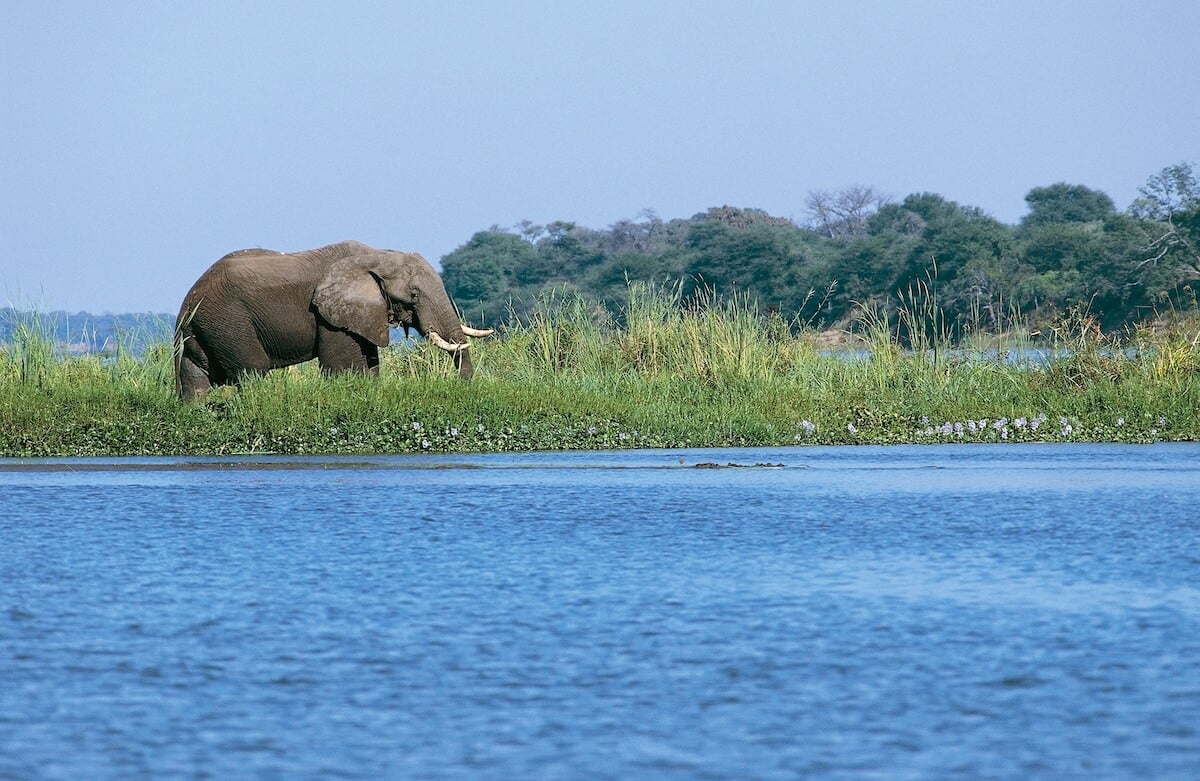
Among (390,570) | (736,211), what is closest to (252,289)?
(390,570)

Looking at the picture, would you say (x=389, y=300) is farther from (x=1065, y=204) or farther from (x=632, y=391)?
(x=1065, y=204)

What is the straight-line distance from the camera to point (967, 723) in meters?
5.18

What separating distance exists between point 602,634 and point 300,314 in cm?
1287

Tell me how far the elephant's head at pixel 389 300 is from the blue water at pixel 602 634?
259 inches

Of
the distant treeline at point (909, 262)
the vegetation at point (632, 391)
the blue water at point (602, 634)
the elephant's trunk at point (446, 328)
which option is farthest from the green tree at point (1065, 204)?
the blue water at point (602, 634)

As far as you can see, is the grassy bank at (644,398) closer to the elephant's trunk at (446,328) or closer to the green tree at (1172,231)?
the elephant's trunk at (446,328)

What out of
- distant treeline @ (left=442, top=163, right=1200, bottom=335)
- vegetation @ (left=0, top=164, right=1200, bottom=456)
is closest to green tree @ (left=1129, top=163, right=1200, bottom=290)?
distant treeline @ (left=442, top=163, right=1200, bottom=335)

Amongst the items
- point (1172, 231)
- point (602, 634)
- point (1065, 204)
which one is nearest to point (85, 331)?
point (602, 634)

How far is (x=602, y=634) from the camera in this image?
6.62 metres

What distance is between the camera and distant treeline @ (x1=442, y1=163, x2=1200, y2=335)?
52.5 meters

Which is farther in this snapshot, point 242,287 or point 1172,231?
point 1172,231

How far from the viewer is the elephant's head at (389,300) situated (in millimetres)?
18641

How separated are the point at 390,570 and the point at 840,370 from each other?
12.5 metres

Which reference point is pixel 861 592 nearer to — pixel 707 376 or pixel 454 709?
pixel 454 709
